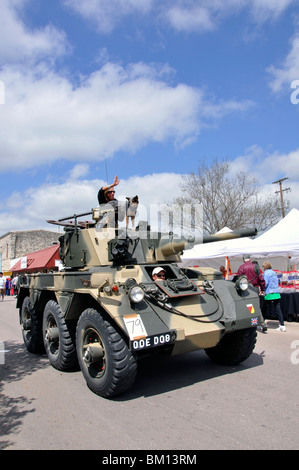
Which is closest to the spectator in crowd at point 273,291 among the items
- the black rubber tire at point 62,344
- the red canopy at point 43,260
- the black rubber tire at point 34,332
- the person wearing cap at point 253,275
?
the person wearing cap at point 253,275

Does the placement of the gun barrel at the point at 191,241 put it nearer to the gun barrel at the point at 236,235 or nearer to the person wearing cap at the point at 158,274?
the gun barrel at the point at 236,235

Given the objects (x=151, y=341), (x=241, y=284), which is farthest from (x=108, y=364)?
(x=241, y=284)

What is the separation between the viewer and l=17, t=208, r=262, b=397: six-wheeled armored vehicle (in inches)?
173

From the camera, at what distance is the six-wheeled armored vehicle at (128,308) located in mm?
4391

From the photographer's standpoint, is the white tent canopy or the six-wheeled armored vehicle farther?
the white tent canopy

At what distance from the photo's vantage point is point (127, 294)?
4672 mm

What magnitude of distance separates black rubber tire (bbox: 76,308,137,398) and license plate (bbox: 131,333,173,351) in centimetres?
23

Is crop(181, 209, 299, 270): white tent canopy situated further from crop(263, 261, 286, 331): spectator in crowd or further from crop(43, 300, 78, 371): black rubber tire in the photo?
crop(43, 300, 78, 371): black rubber tire

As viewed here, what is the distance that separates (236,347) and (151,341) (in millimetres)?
1902

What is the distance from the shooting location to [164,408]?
415cm

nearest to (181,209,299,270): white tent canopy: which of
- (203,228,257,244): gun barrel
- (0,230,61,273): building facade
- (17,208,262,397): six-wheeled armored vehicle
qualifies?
(17,208,262,397): six-wheeled armored vehicle
